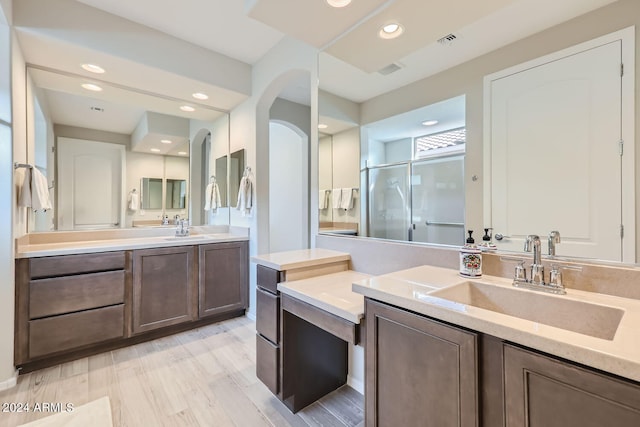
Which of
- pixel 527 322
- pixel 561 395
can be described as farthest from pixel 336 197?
pixel 561 395

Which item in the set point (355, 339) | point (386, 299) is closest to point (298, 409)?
point (355, 339)

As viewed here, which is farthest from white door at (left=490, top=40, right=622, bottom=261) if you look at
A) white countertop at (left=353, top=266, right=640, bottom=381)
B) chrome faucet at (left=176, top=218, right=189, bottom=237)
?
chrome faucet at (left=176, top=218, right=189, bottom=237)

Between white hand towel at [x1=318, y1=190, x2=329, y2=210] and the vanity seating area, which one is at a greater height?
white hand towel at [x1=318, y1=190, x2=329, y2=210]

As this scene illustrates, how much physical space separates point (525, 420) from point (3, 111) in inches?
122

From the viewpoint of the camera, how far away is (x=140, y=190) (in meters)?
3.02

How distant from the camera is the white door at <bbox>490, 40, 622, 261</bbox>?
1059 mm

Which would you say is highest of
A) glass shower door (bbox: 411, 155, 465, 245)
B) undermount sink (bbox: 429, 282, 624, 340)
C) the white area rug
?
glass shower door (bbox: 411, 155, 465, 245)

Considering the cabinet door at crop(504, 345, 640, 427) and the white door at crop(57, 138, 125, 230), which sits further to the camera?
the white door at crop(57, 138, 125, 230)

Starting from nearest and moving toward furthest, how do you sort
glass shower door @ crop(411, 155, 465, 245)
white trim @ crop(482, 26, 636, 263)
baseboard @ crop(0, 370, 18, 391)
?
white trim @ crop(482, 26, 636, 263) → glass shower door @ crop(411, 155, 465, 245) → baseboard @ crop(0, 370, 18, 391)

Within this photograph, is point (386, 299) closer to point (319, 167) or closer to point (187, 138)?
point (319, 167)

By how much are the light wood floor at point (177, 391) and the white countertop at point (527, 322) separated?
39.3 inches

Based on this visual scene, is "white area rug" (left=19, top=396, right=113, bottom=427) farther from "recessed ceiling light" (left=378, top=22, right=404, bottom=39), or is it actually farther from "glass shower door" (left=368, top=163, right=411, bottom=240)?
"recessed ceiling light" (left=378, top=22, right=404, bottom=39)

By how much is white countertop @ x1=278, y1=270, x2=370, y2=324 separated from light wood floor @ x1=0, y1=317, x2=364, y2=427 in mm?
773

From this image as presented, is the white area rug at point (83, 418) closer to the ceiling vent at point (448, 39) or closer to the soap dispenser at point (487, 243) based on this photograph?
the soap dispenser at point (487, 243)
